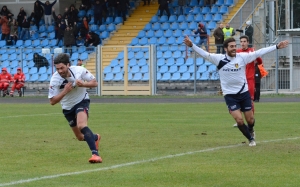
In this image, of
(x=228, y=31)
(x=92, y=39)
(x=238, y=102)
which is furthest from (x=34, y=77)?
(x=238, y=102)

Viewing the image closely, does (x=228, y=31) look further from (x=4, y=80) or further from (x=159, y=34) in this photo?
(x=4, y=80)

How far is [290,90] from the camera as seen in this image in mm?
32094

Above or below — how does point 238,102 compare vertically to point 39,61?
below

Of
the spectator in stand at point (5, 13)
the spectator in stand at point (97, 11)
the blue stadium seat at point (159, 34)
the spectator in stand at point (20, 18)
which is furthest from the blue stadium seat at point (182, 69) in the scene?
the spectator in stand at point (5, 13)

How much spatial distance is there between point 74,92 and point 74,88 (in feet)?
0.33

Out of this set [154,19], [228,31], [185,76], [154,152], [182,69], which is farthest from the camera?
[154,19]

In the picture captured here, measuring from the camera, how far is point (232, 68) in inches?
512

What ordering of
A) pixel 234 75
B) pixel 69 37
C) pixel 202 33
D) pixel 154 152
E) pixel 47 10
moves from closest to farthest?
pixel 154 152 < pixel 234 75 < pixel 202 33 < pixel 69 37 < pixel 47 10

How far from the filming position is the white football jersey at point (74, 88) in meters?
11.2

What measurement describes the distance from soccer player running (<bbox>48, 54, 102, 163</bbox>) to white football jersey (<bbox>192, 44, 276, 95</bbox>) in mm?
2601

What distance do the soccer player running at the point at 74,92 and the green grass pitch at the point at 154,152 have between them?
17.4 inches

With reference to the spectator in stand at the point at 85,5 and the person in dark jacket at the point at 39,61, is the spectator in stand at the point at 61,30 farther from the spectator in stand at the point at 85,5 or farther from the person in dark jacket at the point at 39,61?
the person in dark jacket at the point at 39,61

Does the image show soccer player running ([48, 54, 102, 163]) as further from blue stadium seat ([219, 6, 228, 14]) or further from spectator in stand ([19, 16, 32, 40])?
spectator in stand ([19, 16, 32, 40])

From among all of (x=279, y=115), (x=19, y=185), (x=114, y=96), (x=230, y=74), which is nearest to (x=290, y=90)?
(x=114, y=96)
